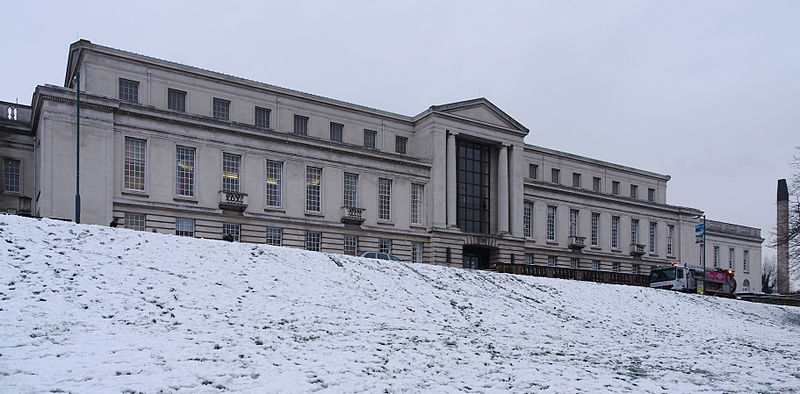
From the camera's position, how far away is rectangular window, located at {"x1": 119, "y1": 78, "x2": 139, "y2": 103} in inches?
1676

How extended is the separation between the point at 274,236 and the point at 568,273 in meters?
22.7

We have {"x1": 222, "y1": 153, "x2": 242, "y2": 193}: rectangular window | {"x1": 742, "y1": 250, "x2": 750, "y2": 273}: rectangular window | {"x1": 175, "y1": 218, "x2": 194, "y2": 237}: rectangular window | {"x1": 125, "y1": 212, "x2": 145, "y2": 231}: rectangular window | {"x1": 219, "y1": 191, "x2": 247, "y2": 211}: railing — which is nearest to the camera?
{"x1": 125, "y1": 212, "x2": 145, "y2": 231}: rectangular window

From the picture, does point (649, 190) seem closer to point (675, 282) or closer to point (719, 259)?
point (719, 259)

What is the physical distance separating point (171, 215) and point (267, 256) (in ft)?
60.5

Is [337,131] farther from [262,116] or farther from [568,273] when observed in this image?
[568,273]

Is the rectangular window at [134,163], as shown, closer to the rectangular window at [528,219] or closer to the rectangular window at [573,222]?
the rectangular window at [528,219]

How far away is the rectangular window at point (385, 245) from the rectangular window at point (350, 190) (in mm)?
3876

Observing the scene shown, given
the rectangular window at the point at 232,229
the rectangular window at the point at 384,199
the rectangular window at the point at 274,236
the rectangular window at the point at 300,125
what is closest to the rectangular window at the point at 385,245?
the rectangular window at the point at 384,199

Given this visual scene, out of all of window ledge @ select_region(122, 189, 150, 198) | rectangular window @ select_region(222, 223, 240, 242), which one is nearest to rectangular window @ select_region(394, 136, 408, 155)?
rectangular window @ select_region(222, 223, 240, 242)

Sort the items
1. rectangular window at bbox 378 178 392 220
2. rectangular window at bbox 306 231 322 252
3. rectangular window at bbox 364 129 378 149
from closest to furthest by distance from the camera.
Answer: rectangular window at bbox 306 231 322 252 < rectangular window at bbox 378 178 392 220 < rectangular window at bbox 364 129 378 149

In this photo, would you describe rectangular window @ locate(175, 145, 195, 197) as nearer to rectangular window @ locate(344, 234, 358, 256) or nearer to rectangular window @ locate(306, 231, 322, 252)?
rectangular window @ locate(306, 231, 322, 252)

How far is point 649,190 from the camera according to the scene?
80312 millimetres

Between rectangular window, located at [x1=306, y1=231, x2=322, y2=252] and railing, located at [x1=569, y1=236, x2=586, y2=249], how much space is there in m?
31.9

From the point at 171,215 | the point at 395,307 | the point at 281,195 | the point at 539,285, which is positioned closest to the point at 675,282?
the point at 539,285
